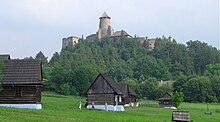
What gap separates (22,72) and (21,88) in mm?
1817

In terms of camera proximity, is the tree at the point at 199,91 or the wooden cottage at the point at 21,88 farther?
the tree at the point at 199,91

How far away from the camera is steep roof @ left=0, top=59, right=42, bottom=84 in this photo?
4486 centimetres

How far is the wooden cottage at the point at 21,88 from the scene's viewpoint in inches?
1763

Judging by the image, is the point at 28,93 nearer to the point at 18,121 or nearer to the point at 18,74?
the point at 18,74

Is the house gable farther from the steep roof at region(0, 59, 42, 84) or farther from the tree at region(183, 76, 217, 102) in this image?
the tree at region(183, 76, 217, 102)

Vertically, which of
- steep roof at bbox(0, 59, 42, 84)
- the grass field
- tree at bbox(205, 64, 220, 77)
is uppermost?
tree at bbox(205, 64, 220, 77)

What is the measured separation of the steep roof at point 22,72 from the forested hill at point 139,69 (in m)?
64.8

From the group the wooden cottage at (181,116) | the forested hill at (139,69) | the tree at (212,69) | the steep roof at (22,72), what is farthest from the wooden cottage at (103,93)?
the tree at (212,69)

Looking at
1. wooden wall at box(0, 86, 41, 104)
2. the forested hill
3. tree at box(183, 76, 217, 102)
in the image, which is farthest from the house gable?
tree at box(183, 76, 217, 102)

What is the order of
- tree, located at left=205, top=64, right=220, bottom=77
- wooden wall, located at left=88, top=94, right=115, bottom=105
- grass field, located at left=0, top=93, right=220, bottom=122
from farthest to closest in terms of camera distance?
tree, located at left=205, top=64, right=220, bottom=77, wooden wall, located at left=88, top=94, right=115, bottom=105, grass field, located at left=0, top=93, right=220, bottom=122

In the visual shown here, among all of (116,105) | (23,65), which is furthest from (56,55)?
(23,65)

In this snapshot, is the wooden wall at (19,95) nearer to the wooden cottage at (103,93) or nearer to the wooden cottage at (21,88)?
the wooden cottage at (21,88)

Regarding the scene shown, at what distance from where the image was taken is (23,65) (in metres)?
47.2

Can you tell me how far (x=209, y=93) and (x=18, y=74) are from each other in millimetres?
80904
